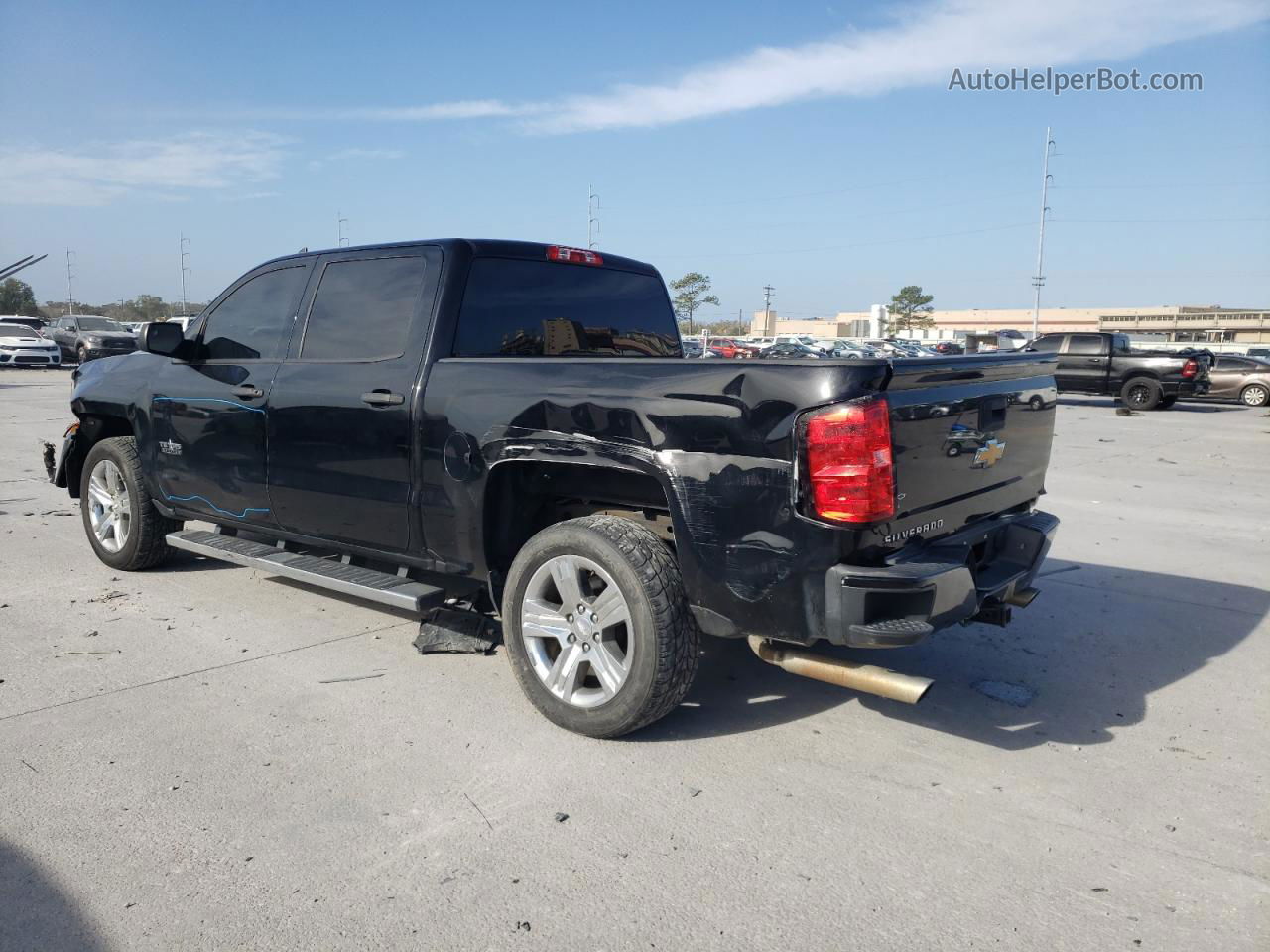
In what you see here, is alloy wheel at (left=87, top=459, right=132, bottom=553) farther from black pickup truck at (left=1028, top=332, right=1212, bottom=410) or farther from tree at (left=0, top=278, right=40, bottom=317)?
tree at (left=0, top=278, right=40, bottom=317)

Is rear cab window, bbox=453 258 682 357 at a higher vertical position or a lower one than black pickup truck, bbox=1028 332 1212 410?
higher

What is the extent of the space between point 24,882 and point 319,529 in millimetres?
2305

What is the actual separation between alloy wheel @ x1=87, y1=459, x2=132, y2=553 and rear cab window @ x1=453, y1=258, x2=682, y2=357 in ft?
9.89

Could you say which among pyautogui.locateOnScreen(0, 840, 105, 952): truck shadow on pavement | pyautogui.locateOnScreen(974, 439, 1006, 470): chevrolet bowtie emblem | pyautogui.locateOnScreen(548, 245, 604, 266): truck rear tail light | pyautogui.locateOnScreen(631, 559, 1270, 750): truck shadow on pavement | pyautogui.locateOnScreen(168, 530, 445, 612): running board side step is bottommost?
pyautogui.locateOnScreen(631, 559, 1270, 750): truck shadow on pavement

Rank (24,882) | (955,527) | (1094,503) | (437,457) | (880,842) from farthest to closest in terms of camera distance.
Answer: (1094,503), (437,457), (955,527), (880,842), (24,882)

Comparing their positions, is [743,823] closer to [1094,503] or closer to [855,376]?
[855,376]

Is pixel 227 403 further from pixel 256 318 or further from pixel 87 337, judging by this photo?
pixel 87 337

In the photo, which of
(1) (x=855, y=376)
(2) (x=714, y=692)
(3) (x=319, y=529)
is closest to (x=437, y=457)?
(3) (x=319, y=529)

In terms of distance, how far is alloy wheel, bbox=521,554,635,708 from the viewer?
3.78 metres

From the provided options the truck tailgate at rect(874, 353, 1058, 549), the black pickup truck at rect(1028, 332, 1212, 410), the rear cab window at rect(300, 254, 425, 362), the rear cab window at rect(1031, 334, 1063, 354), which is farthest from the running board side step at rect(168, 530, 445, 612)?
the rear cab window at rect(1031, 334, 1063, 354)

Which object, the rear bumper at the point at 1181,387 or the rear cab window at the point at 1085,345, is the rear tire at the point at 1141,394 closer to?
the rear bumper at the point at 1181,387

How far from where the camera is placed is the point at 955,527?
150 inches

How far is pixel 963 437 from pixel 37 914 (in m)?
3.40

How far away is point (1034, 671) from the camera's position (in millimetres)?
4676
